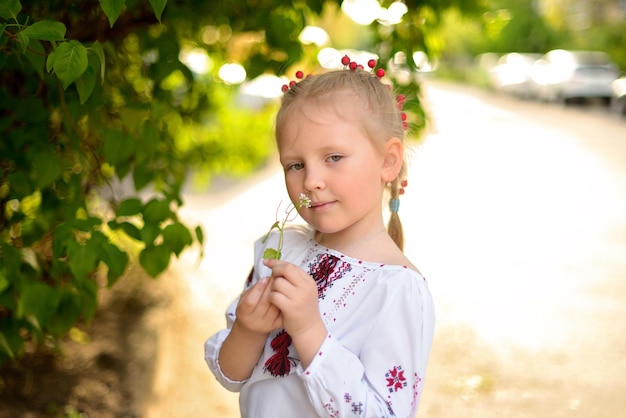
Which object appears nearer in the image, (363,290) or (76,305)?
(363,290)

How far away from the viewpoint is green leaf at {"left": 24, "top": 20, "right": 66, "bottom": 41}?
1559 mm

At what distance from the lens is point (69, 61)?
1.55 m

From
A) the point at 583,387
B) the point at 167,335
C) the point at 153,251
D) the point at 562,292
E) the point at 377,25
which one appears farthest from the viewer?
the point at 562,292

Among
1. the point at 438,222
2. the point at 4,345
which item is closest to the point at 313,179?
→ the point at 4,345

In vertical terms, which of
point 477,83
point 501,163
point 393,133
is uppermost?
point 477,83

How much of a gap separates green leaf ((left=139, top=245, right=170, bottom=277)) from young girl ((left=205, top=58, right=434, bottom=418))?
666 millimetres

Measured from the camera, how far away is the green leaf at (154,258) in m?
2.45

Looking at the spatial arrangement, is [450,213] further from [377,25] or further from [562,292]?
[377,25]

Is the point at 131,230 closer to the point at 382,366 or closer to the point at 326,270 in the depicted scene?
the point at 326,270

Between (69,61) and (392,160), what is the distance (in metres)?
0.70

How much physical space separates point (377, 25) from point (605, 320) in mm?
2909

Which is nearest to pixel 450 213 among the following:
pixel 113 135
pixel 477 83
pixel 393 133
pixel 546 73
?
pixel 113 135

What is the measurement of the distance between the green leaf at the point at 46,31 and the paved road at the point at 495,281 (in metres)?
1.57

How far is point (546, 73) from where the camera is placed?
80.9 feet
